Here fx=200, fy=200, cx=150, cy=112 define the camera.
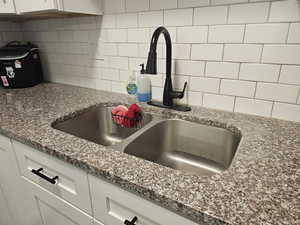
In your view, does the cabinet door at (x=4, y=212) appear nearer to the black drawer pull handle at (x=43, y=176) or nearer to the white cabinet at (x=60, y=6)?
the black drawer pull handle at (x=43, y=176)

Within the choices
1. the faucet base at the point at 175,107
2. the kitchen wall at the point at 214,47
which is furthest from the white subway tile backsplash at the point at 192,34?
the faucet base at the point at 175,107

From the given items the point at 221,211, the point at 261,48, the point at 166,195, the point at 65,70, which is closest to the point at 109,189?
the point at 166,195

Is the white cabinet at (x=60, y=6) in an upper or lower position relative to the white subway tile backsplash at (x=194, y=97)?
upper

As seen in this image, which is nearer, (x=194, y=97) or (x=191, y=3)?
(x=191, y=3)

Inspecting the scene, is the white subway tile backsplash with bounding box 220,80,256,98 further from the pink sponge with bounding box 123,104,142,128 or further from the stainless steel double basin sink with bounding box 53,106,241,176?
the pink sponge with bounding box 123,104,142,128

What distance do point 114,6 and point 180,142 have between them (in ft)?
2.90

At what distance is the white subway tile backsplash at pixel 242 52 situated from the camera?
880mm

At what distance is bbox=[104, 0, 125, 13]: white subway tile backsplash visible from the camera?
117 centimetres

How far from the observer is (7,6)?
118cm

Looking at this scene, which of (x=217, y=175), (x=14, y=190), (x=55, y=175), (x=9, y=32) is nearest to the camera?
(x=217, y=175)

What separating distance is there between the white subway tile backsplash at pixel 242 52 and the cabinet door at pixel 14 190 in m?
1.06

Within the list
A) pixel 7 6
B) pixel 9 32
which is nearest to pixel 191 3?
pixel 7 6

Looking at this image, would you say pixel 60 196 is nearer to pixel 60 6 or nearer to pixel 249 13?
pixel 60 6

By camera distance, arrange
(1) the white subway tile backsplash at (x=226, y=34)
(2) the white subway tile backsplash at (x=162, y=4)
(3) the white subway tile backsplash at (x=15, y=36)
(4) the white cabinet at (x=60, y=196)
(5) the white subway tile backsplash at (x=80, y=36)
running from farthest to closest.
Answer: (3) the white subway tile backsplash at (x=15, y=36)
(5) the white subway tile backsplash at (x=80, y=36)
(2) the white subway tile backsplash at (x=162, y=4)
(1) the white subway tile backsplash at (x=226, y=34)
(4) the white cabinet at (x=60, y=196)
